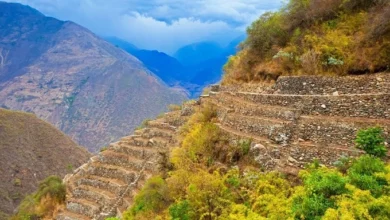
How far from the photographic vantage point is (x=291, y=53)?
15680 mm

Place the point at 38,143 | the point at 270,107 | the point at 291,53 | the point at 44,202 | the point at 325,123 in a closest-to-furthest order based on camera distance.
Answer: the point at 325,123
the point at 270,107
the point at 291,53
the point at 44,202
the point at 38,143

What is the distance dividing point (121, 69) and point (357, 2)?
177703mm

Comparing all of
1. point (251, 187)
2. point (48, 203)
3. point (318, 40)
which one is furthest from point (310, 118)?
point (48, 203)

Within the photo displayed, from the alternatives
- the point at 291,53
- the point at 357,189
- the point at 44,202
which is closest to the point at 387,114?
the point at 357,189

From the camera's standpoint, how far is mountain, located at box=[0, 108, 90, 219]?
207 feet

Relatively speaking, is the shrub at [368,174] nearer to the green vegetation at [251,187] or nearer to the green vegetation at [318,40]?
the green vegetation at [251,187]

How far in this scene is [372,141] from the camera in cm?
1049

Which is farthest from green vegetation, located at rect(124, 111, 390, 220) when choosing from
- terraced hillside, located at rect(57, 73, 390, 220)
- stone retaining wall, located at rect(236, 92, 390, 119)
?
stone retaining wall, located at rect(236, 92, 390, 119)

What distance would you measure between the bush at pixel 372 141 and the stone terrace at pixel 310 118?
0.30 meters

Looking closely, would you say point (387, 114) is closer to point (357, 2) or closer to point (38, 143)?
point (357, 2)

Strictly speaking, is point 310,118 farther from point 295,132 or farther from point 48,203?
point 48,203

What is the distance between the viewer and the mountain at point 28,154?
6309 cm

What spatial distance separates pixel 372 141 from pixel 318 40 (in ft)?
19.2

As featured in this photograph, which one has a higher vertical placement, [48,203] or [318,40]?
[318,40]
